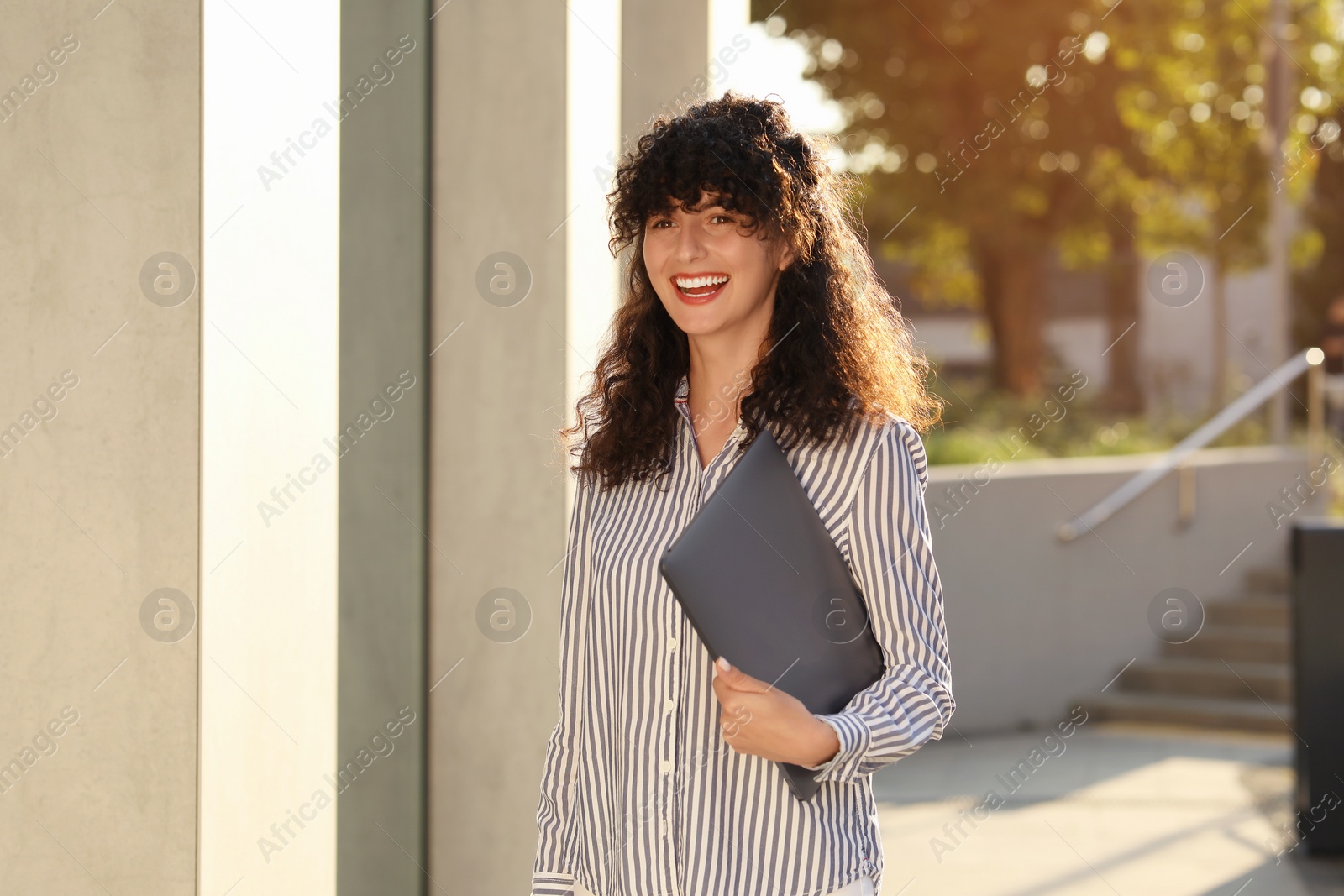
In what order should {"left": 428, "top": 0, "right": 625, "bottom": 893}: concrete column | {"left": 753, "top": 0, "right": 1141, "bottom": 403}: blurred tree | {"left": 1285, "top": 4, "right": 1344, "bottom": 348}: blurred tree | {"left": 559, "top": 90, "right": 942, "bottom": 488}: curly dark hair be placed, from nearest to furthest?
1. {"left": 559, "top": 90, "right": 942, "bottom": 488}: curly dark hair
2. {"left": 428, "top": 0, "right": 625, "bottom": 893}: concrete column
3. {"left": 753, "top": 0, "right": 1141, "bottom": 403}: blurred tree
4. {"left": 1285, "top": 4, "right": 1344, "bottom": 348}: blurred tree

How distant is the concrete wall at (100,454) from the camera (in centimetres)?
237

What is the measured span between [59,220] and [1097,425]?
1339cm

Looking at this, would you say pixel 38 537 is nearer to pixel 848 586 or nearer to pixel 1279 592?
pixel 848 586

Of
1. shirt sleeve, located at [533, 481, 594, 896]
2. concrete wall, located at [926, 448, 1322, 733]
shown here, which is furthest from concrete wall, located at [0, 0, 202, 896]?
concrete wall, located at [926, 448, 1322, 733]

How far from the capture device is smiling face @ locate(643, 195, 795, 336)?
6.33 feet

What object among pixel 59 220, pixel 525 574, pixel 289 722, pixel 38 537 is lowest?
pixel 289 722

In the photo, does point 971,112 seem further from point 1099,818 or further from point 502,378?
point 502,378

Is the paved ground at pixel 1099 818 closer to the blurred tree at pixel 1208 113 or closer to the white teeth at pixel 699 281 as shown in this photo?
the white teeth at pixel 699 281

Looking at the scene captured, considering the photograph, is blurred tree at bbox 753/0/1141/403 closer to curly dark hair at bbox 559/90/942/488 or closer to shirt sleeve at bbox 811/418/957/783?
curly dark hair at bbox 559/90/942/488

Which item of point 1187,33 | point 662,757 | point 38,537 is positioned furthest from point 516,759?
point 1187,33

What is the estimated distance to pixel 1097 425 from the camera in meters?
14.4

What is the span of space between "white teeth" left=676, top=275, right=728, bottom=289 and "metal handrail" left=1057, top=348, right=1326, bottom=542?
711cm

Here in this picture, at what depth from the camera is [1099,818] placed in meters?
6.34

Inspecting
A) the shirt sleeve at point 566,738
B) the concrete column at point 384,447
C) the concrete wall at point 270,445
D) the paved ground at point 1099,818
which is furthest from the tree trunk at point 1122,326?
the shirt sleeve at point 566,738
